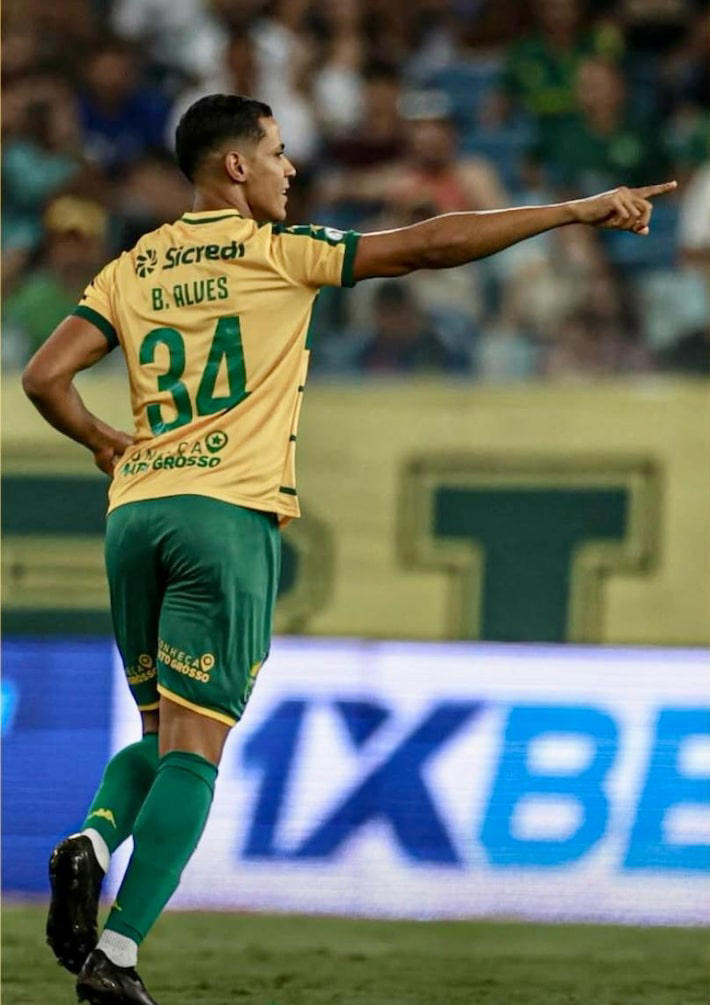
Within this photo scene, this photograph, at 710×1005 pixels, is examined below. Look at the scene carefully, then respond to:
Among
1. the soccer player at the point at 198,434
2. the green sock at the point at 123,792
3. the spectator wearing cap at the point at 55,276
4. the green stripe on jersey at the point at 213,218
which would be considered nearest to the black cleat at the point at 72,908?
the soccer player at the point at 198,434

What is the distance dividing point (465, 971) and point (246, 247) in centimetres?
223

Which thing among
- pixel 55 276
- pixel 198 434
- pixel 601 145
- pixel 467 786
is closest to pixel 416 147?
pixel 601 145

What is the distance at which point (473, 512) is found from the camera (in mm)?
7387

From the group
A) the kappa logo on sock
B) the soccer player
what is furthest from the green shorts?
the kappa logo on sock

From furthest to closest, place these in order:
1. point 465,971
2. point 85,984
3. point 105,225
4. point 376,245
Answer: point 105,225, point 465,971, point 376,245, point 85,984

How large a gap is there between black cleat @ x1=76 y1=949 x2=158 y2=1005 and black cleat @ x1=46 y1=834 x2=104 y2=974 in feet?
0.23

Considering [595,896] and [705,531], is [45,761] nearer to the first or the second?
[595,896]

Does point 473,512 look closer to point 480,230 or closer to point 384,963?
point 384,963

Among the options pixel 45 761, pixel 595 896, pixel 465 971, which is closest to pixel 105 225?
pixel 45 761

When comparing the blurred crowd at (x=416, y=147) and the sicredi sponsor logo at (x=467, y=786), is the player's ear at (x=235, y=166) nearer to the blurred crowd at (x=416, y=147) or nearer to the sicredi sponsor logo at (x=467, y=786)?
the sicredi sponsor logo at (x=467, y=786)

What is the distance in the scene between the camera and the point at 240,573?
4129 mm

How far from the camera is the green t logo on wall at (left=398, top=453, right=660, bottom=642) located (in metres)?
7.23

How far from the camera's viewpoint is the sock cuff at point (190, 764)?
409 centimetres

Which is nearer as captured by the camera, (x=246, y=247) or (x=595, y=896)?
(x=246, y=247)
